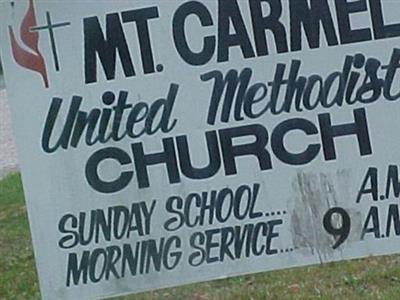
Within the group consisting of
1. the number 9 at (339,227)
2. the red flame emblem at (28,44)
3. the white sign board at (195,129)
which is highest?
the red flame emblem at (28,44)

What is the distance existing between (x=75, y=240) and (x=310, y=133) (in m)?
0.97

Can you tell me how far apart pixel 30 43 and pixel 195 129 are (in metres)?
0.69

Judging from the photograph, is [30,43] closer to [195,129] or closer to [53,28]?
[53,28]

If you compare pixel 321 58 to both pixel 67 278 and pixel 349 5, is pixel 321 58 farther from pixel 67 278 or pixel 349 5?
pixel 67 278

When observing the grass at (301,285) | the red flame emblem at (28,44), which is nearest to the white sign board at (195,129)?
the red flame emblem at (28,44)

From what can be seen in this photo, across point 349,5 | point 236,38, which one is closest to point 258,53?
point 236,38

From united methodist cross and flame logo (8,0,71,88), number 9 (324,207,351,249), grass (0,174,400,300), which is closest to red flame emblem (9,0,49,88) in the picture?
united methodist cross and flame logo (8,0,71,88)

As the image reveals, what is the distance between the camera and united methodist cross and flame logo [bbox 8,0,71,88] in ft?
15.1

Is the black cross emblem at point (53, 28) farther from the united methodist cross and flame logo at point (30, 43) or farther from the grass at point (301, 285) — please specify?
the grass at point (301, 285)

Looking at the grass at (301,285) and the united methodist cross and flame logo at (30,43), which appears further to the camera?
the grass at (301,285)

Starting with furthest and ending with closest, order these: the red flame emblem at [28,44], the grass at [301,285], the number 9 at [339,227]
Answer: the grass at [301,285]
the number 9 at [339,227]
the red flame emblem at [28,44]

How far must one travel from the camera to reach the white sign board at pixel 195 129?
466 centimetres

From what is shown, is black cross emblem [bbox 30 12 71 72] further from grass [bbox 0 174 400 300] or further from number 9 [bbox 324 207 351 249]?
grass [bbox 0 174 400 300]

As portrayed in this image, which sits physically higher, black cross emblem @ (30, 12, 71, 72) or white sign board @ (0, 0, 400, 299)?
black cross emblem @ (30, 12, 71, 72)
